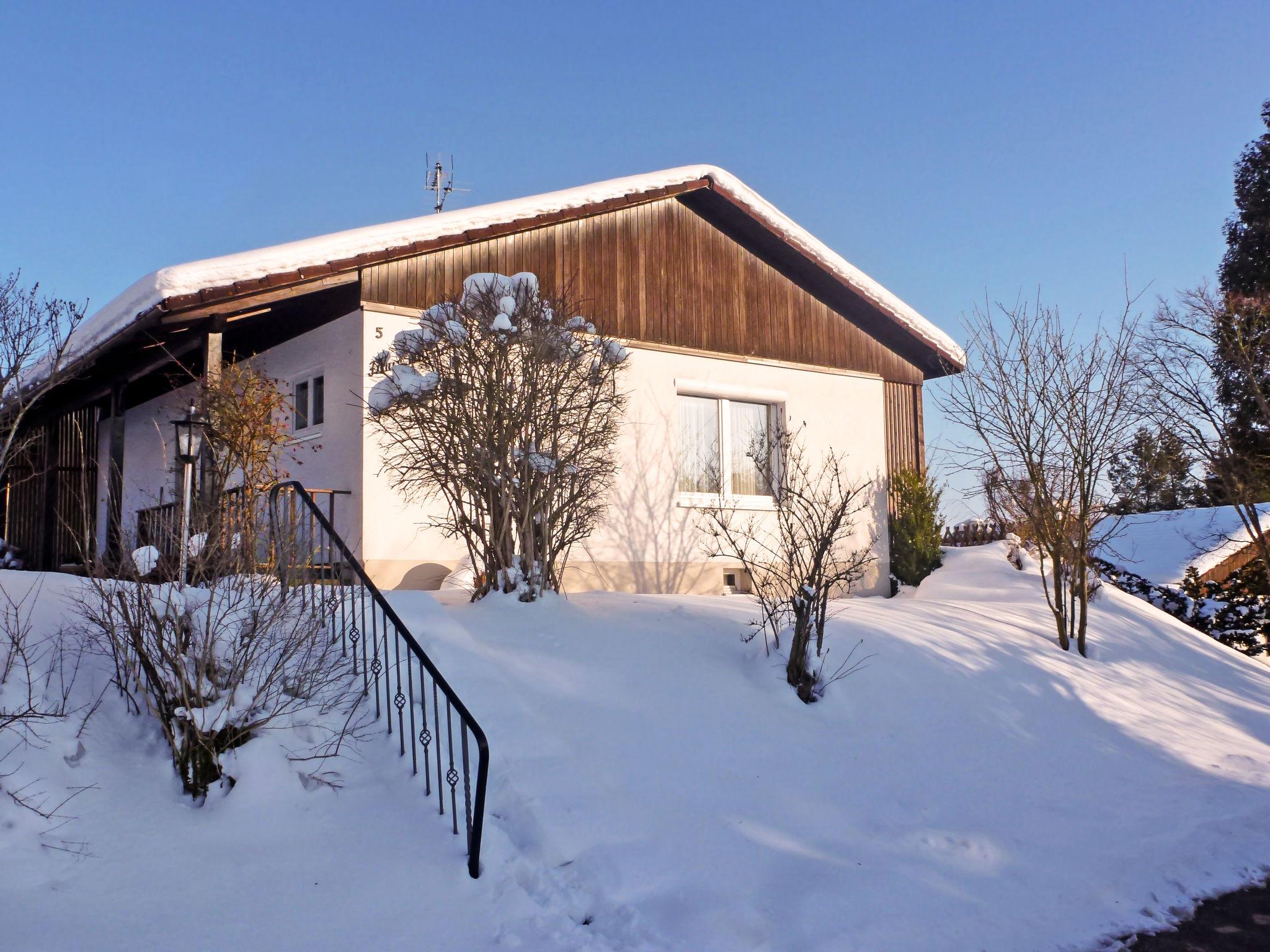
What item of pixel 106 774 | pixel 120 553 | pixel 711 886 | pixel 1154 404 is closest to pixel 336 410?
pixel 120 553

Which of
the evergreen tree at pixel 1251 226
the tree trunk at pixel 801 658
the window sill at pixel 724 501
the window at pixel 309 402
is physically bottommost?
the tree trunk at pixel 801 658

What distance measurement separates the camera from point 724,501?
12391mm

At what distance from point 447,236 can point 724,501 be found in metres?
4.74

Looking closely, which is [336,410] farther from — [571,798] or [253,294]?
[571,798]

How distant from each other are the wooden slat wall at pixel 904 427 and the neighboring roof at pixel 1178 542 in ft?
18.3

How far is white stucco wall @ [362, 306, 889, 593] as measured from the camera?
9.86 m

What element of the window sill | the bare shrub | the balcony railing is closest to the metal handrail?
the balcony railing

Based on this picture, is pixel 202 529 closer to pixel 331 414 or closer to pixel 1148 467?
pixel 331 414

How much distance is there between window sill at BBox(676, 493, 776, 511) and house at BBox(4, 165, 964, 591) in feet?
0.13

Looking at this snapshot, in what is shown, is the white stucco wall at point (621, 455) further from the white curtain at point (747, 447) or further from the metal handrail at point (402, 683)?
the metal handrail at point (402, 683)

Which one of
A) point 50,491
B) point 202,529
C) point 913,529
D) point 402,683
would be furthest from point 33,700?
point 913,529

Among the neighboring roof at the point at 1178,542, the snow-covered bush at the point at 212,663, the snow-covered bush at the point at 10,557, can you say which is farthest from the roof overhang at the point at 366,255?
the neighboring roof at the point at 1178,542

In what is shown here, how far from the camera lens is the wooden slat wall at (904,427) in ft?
48.4

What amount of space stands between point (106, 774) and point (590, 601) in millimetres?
3967
